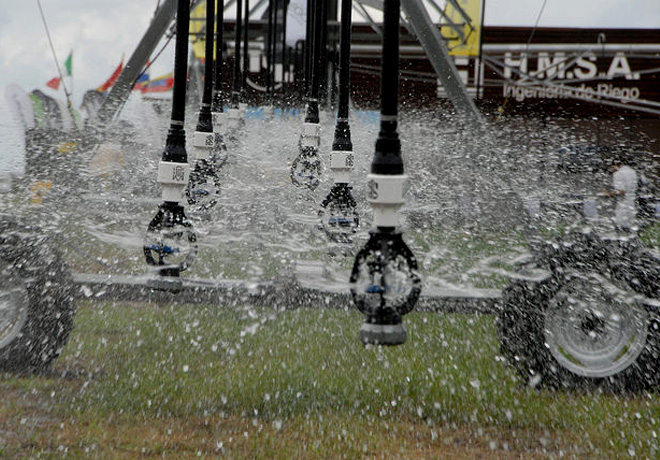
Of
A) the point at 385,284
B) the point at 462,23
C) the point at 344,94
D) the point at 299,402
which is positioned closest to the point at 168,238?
the point at 299,402

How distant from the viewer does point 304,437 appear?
12.3ft

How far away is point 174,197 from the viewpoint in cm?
428

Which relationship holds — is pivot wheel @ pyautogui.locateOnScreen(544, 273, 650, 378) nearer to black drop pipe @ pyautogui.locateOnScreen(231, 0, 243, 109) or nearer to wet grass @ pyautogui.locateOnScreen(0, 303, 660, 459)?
wet grass @ pyautogui.locateOnScreen(0, 303, 660, 459)

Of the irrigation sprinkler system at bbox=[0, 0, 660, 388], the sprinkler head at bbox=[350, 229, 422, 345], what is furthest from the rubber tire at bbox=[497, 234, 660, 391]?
the sprinkler head at bbox=[350, 229, 422, 345]

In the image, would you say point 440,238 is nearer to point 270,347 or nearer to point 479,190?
point 479,190

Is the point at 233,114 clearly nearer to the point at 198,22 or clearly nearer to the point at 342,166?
the point at 198,22

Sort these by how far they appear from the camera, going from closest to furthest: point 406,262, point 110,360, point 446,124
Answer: point 406,262, point 110,360, point 446,124

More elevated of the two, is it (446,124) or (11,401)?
(446,124)

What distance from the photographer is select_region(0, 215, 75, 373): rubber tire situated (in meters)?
4.54

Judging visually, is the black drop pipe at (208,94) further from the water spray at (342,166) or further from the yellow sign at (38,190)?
the yellow sign at (38,190)

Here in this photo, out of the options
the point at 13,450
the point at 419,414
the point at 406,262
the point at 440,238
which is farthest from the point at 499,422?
the point at 440,238

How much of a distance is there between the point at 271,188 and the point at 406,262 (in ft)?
19.9

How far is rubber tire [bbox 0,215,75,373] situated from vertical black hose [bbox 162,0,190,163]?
936mm

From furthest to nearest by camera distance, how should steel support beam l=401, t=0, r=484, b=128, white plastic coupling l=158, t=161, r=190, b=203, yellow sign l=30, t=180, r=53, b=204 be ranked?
steel support beam l=401, t=0, r=484, b=128
yellow sign l=30, t=180, r=53, b=204
white plastic coupling l=158, t=161, r=190, b=203
